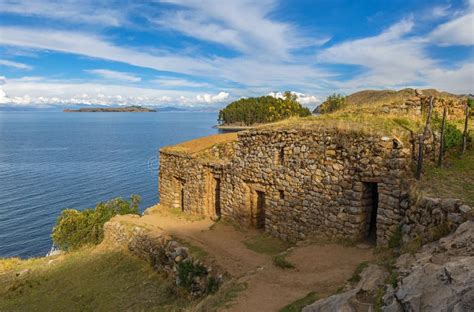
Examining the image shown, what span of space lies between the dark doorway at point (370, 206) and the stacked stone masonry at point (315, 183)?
38 millimetres

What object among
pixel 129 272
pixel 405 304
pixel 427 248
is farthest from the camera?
pixel 129 272

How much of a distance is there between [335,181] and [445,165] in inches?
167

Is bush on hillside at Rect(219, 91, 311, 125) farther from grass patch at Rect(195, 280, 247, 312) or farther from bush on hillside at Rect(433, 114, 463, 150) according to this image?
grass patch at Rect(195, 280, 247, 312)

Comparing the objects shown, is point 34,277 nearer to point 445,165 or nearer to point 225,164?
point 225,164

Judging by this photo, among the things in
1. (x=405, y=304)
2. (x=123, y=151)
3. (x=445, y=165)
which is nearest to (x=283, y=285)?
(x=405, y=304)

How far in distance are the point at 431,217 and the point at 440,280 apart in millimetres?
4925

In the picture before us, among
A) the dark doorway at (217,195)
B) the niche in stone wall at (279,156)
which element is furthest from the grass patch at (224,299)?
the dark doorway at (217,195)

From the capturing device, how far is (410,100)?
53.1 feet

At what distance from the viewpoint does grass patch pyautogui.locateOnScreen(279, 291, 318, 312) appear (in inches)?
370

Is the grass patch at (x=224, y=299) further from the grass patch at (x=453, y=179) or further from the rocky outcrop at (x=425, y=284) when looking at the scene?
the grass patch at (x=453, y=179)

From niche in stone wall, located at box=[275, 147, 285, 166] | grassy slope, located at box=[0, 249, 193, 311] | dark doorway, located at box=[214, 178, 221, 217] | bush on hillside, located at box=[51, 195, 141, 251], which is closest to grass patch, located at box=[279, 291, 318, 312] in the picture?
grassy slope, located at box=[0, 249, 193, 311]

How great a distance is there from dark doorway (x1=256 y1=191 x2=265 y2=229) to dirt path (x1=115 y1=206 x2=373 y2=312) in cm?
61

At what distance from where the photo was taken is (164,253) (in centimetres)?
1744

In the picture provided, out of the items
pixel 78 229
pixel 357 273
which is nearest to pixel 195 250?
pixel 357 273
